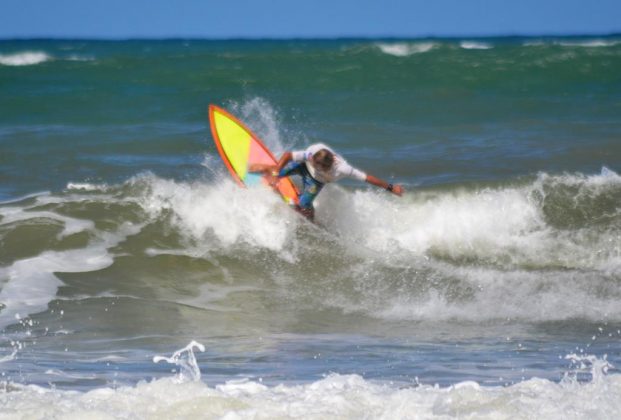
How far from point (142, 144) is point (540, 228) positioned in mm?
6432

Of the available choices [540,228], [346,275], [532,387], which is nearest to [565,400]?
[532,387]

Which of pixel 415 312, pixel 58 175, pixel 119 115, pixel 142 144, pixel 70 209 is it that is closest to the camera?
A: pixel 415 312

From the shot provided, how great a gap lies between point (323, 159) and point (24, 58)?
2064 centimetres

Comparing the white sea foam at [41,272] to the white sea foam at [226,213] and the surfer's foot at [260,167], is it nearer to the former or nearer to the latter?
the white sea foam at [226,213]

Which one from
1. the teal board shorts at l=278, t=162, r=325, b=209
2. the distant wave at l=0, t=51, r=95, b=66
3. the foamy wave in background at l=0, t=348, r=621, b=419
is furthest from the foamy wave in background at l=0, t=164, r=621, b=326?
the distant wave at l=0, t=51, r=95, b=66

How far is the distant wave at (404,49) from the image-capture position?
25.3m

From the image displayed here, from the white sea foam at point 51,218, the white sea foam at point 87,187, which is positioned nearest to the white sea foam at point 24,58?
the white sea foam at point 87,187

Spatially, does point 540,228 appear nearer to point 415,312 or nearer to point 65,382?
point 415,312

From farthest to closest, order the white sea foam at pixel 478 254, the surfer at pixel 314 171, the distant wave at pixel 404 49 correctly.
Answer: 1. the distant wave at pixel 404 49
2. the surfer at pixel 314 171
3. the white sea foam at pixel 478 254

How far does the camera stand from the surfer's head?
29.3ft

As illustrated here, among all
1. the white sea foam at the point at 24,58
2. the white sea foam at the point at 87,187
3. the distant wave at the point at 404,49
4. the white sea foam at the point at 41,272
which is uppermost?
the distant wave at the point at 404,49

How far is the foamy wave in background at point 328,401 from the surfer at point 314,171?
13.0ft

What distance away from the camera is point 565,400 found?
4.68 meters

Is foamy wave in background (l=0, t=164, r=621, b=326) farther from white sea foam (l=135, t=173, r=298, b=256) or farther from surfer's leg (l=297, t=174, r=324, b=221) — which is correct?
surfer's leg (l=297, t=174, r=324, b=221)
